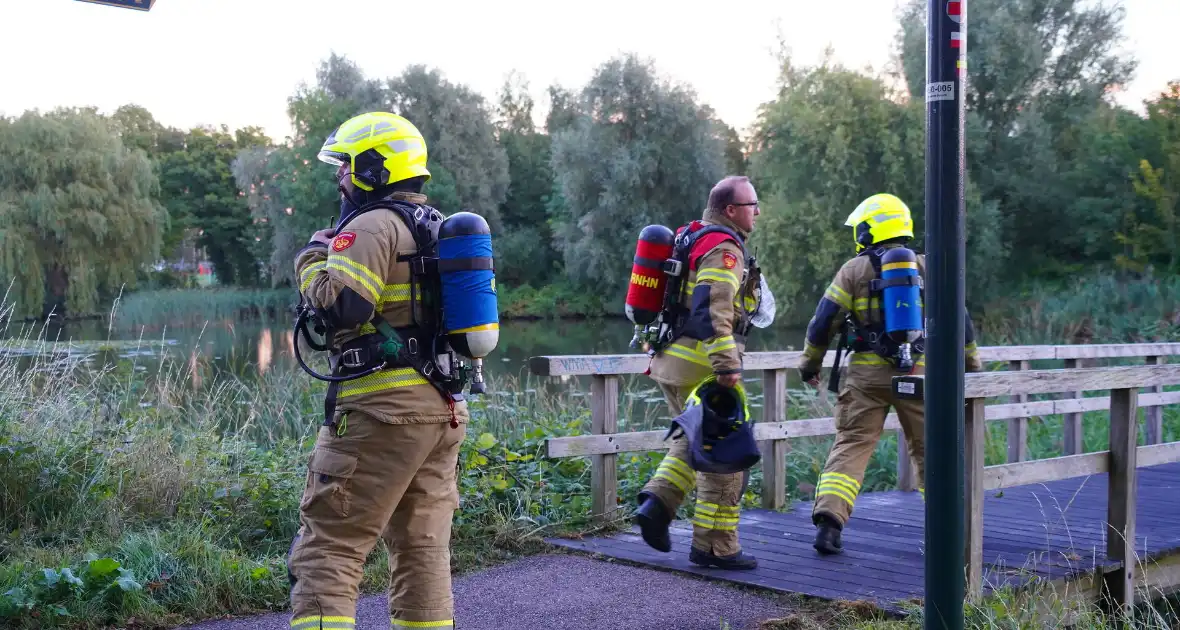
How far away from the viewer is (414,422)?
3.52 meters

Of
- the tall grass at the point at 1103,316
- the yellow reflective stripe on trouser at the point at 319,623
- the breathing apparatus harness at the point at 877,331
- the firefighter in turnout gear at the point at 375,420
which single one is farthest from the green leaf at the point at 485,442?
the tall grass at the point at 1103,316

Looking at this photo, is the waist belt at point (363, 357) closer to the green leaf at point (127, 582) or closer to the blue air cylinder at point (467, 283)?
the blue air cylinder at point (467, 283)

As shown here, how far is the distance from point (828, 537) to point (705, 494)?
794 millimetres

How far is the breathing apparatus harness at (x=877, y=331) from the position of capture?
5.67m

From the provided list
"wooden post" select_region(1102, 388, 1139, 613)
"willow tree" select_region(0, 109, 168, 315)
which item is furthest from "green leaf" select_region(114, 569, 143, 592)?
"willow tree" select_region(0, 109, 168, 315)

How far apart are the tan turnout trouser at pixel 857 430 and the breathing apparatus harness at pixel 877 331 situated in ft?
0.31

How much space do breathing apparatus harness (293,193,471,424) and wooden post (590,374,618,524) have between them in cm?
270

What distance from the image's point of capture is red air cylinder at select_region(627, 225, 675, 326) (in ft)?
17.6

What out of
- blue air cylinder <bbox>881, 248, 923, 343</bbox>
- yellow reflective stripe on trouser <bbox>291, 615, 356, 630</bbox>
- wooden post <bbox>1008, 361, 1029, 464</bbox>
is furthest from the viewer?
wooden post <bbox>1008, 361, 1029, 464</bbox>

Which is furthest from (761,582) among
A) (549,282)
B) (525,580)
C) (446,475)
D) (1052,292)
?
(549,282)

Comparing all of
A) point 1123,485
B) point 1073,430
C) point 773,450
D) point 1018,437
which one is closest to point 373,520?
point 1123,485

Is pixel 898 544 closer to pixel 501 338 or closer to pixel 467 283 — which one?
pixel 467 283

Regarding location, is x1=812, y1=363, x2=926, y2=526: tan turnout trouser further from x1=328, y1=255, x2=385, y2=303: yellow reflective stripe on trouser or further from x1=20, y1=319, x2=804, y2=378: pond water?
x1=20, y1=319, x2=804, y2=378: pond water

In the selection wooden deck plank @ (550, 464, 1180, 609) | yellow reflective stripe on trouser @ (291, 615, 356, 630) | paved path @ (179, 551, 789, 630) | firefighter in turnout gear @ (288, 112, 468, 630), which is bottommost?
paved path @ (179, 551, 789, 630)
